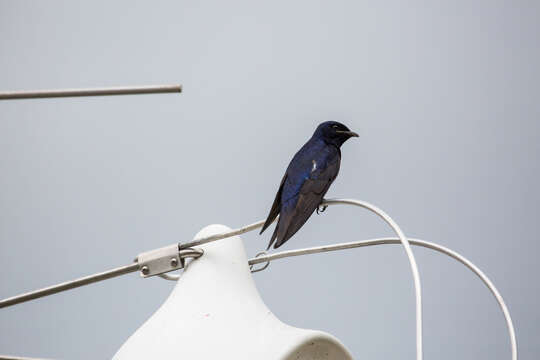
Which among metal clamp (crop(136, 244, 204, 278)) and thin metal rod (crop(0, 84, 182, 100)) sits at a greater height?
thin metal rod (crop(0, 84, 182, 100))

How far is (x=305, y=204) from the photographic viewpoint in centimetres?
84

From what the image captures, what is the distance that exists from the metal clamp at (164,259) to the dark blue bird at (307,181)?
0.11 metres

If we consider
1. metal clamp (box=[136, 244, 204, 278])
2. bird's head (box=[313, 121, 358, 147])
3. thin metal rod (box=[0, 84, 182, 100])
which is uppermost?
thin metal rod (box=[0, 84, 182, 100])

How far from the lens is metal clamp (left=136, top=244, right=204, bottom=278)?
0.70 meters

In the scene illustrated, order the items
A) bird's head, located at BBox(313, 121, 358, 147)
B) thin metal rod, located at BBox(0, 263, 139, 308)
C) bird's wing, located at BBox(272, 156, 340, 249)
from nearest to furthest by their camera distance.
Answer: thin metal rod, located at BBox(0, 263, 139, 308)
bird's wing, located at BBox(272, 156, 340, 249)
bird's head, located at BBox(313, 121, 358, 147)

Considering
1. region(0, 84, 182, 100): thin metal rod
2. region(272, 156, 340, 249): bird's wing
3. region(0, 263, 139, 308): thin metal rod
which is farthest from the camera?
region(272, 156, 340, 249): bird's wing

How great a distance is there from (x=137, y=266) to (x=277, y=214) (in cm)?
23

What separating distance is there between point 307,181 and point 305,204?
58 mm

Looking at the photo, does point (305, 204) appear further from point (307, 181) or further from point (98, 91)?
point (98, 91)

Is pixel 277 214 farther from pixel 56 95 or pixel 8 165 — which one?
pixel 8 165

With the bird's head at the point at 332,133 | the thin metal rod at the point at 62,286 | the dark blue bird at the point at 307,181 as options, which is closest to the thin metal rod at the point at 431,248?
the dark blue bird at the point at 307,181

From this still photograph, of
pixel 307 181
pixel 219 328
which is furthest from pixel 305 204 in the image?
pixel 219 328

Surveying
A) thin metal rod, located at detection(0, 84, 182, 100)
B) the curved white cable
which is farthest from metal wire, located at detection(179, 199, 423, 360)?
thin metal rod, located at detection(0, 84, 182, 100)

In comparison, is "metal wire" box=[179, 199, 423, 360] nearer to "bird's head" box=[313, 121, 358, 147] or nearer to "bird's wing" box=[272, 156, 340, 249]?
"bird's wing" box=[272, 156, 340, 249]
